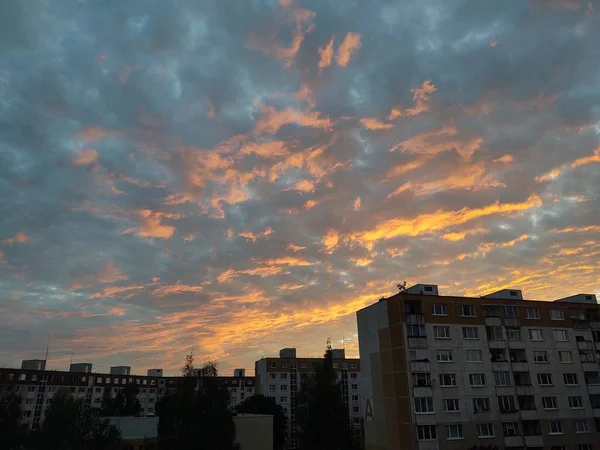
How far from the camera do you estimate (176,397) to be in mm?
55219

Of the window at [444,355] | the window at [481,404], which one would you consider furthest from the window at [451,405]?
the window at [444,355]

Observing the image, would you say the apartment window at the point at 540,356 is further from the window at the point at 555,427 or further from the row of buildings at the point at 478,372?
the window at the point at 555,427

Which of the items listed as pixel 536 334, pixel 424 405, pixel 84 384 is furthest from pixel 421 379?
pixel 84 384

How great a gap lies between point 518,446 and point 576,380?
52.6ft

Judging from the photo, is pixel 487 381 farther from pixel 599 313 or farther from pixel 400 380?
pixel 599 313

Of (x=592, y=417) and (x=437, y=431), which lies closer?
(x=437, y=431)

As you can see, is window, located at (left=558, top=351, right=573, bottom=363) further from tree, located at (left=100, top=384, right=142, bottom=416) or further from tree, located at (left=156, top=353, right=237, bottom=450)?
tree, located at (left=100, top=384, right=142, bottom=416)

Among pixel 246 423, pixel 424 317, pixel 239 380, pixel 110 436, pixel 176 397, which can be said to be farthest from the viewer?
pixel 239 380

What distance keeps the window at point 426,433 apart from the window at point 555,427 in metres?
18.0

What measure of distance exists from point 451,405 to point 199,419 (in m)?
33.0

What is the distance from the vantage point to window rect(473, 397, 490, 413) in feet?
196

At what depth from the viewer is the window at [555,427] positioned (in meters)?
61.7

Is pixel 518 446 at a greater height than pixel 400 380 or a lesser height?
lesser

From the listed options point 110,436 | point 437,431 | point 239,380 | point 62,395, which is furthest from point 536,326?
point 239,380
